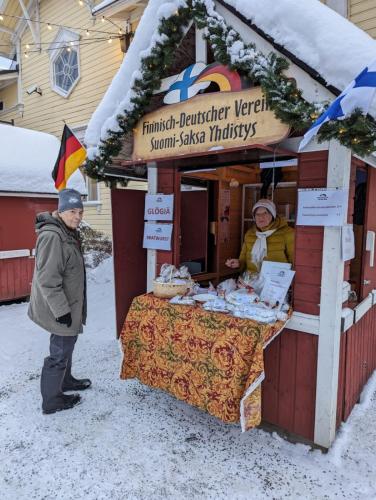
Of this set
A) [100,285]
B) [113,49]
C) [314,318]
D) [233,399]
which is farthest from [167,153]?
[113,49]

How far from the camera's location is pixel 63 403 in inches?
123

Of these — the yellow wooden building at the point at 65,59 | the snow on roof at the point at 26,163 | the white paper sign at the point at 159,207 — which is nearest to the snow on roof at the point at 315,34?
the white paper sign at the point at 159,207

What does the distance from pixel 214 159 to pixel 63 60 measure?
389 inches

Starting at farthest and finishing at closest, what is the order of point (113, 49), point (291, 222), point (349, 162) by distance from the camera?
point (113, 49), point (291, 222), point (349, 162)

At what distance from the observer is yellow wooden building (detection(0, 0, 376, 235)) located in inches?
355

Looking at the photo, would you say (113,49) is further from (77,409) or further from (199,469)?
(199,469)

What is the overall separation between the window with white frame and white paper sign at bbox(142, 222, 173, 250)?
8.38 m

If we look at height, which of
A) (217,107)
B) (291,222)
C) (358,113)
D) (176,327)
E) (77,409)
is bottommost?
(77,409)

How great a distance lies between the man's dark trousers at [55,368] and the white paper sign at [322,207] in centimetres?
217

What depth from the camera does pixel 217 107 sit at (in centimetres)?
255

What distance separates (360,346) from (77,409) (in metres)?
2.63

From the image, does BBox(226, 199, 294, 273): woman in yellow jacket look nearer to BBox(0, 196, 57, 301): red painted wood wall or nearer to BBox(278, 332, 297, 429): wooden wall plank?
BBox(278, 332, 297, 429): wooden wall plank

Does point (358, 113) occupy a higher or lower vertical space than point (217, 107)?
lower

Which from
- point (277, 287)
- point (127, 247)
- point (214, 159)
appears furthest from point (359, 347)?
point (127, 247)
